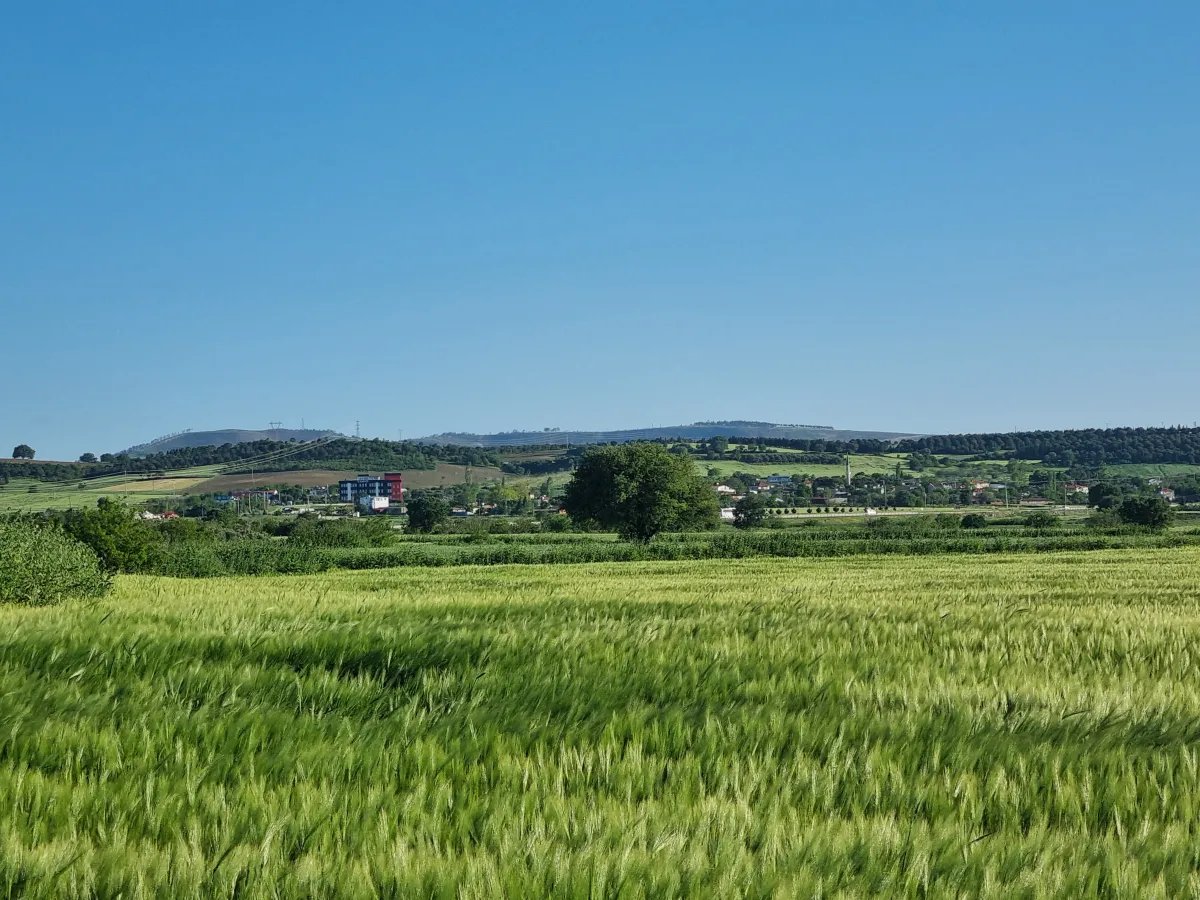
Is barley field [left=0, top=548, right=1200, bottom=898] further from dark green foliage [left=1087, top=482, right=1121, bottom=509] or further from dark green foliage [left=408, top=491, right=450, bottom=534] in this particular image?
dark green foliage [left=1087, top=482, right=1121, bottom=509]

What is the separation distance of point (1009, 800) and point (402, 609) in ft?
35.0

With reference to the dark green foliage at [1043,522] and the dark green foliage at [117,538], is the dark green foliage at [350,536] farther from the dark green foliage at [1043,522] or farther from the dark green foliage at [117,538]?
the dark green foliage at [1043,522]

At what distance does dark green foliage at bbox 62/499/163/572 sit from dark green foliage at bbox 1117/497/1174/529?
73633mm

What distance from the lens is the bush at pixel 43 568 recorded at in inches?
968

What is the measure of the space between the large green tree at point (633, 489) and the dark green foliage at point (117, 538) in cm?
3234

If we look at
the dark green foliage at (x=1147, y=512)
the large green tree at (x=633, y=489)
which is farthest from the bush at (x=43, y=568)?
the dark green foliage at (x=1147, y=512)

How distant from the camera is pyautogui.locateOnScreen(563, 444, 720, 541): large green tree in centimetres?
7806

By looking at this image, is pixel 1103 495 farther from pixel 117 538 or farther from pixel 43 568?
pixel 43 568

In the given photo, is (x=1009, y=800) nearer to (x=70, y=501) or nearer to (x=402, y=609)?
(x=402, y=609)

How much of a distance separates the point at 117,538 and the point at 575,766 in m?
53.6

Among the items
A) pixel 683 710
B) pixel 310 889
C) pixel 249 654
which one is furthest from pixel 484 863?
pixel 249 654

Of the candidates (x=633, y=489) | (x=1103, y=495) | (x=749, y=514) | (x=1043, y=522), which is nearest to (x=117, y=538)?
(x=633, y=489)

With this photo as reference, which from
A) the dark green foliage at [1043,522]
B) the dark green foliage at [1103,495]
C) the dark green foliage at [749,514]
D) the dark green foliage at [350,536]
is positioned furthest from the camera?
the dark green foliage at [1103,495]

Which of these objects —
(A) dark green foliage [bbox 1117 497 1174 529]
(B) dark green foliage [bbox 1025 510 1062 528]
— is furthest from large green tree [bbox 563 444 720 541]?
(A) dark green foliage [bbox 1117 497 1174 529]
